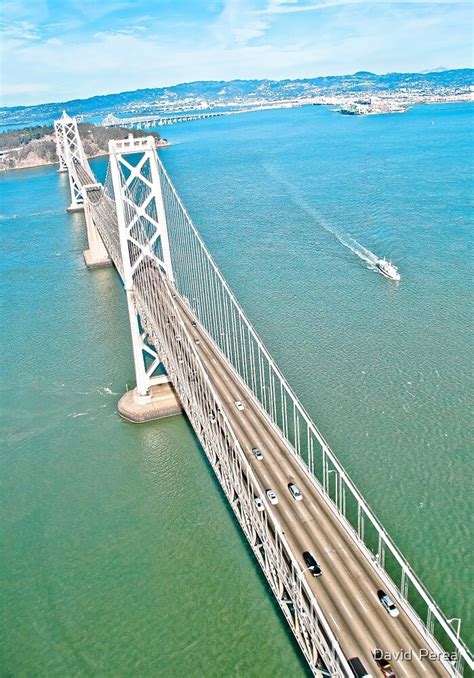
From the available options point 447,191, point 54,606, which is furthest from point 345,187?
point 54,606

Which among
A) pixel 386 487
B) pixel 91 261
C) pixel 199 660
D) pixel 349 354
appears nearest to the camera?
pixel 199 660

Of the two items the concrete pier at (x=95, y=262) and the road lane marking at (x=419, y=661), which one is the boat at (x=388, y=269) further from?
the road lane marking at (x=419, y=661)

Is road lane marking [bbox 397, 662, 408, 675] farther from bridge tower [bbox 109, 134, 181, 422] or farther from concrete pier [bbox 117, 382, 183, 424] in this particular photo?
concrete pier [bbox 117, 382, 183, 424]

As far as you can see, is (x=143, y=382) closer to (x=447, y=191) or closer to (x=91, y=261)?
(x=91, y=261)

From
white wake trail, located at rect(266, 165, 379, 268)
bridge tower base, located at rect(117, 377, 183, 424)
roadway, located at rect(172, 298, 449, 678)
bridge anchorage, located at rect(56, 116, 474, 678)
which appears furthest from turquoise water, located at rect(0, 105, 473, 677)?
roadway, located at rect(172, 298, 449, 678)

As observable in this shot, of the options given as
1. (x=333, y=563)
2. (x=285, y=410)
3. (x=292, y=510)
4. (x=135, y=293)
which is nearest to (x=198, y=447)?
(x=285, y=410)
